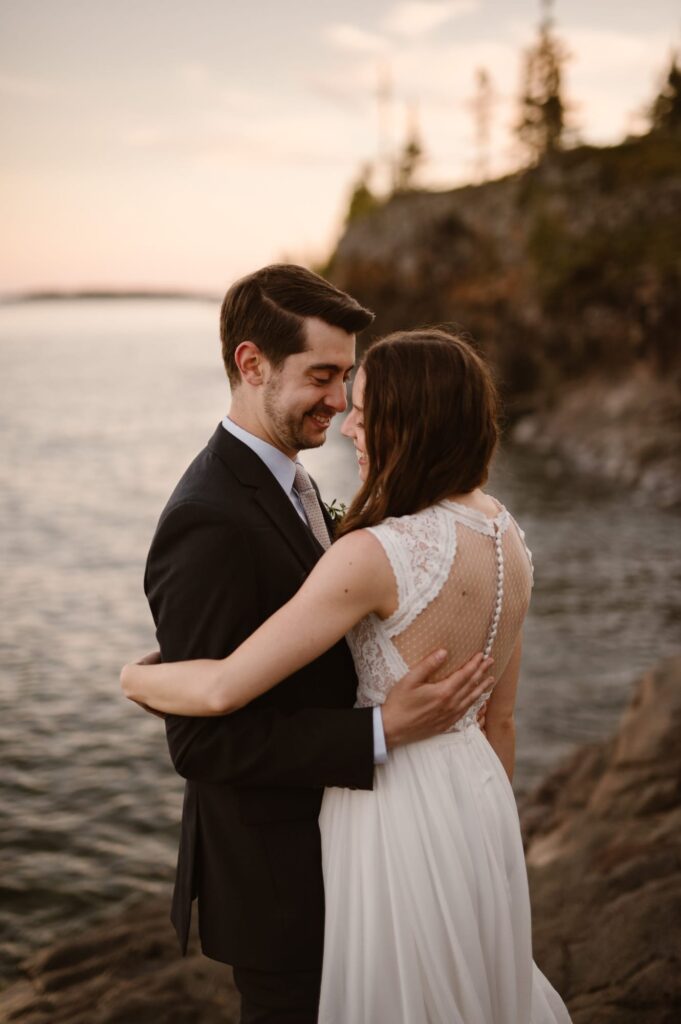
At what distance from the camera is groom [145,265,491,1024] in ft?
7.68

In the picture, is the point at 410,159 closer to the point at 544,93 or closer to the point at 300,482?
the point at 544,93

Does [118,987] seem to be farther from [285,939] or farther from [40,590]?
[40,590]

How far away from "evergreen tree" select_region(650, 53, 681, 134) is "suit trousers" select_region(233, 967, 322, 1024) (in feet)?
140

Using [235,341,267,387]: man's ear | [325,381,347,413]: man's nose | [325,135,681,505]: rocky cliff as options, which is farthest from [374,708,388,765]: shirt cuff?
[325,135,681,505]: rocky cliff

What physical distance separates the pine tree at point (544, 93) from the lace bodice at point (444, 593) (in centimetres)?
5249

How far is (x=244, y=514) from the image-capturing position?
2.46m

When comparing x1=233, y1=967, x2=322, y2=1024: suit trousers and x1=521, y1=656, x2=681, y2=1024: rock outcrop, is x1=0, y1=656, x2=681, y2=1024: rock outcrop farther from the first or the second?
x1=233, y1=967, x2=322, y2=1024: suit trousers

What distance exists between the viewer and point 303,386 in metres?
2.75

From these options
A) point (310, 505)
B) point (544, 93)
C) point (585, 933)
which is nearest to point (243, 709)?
point (310, 505)

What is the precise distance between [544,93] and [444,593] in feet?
180

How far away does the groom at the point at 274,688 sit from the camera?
7.68ft

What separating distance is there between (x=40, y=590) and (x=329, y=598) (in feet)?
45.6

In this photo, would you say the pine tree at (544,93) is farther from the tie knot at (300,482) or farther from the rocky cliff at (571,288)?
the tie knot at (300,482)

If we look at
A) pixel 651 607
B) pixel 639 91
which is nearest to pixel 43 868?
pixel 651 607
